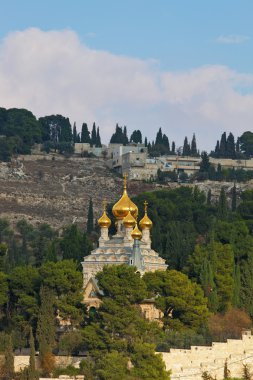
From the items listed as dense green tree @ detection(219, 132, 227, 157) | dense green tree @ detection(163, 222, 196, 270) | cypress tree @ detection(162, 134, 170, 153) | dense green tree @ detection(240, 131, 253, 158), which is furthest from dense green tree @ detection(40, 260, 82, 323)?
dense green tree @ detection(240, 131, 253, 158)

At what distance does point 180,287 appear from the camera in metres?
71.9

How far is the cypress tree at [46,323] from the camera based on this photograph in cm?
6750

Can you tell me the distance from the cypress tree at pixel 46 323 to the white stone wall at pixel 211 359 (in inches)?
243

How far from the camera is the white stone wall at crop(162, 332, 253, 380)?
63625 mm

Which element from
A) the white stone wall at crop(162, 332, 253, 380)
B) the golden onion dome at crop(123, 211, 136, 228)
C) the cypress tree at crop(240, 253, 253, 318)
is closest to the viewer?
the white stone wall at crop(162, 332, 253, 380)

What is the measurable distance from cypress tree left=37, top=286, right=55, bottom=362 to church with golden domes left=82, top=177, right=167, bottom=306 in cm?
680

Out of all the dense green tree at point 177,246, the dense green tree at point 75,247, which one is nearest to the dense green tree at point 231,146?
the dense green tree at point 177,246

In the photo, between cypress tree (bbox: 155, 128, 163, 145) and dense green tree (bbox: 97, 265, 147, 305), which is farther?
cypress tree (bbox: 155, 128, 163, 145)

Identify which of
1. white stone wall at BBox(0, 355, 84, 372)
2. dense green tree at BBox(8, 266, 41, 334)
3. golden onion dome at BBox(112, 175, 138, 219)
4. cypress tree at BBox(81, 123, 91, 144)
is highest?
cypress tree at BBox(81, 123, 91, 144)

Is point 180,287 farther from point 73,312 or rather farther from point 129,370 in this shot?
point 129,370

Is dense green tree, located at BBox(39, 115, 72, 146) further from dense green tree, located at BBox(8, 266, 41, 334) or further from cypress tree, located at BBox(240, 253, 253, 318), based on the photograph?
dense green tree, located at BBox(8, 266, 41, 334)

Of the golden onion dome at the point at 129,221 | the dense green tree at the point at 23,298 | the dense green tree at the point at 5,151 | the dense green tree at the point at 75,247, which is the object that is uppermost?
the dense green tree at the point at 5,151

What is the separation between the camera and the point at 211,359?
64.2m

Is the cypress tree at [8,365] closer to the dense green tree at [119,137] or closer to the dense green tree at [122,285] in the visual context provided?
the dense green tree at [122,285]
